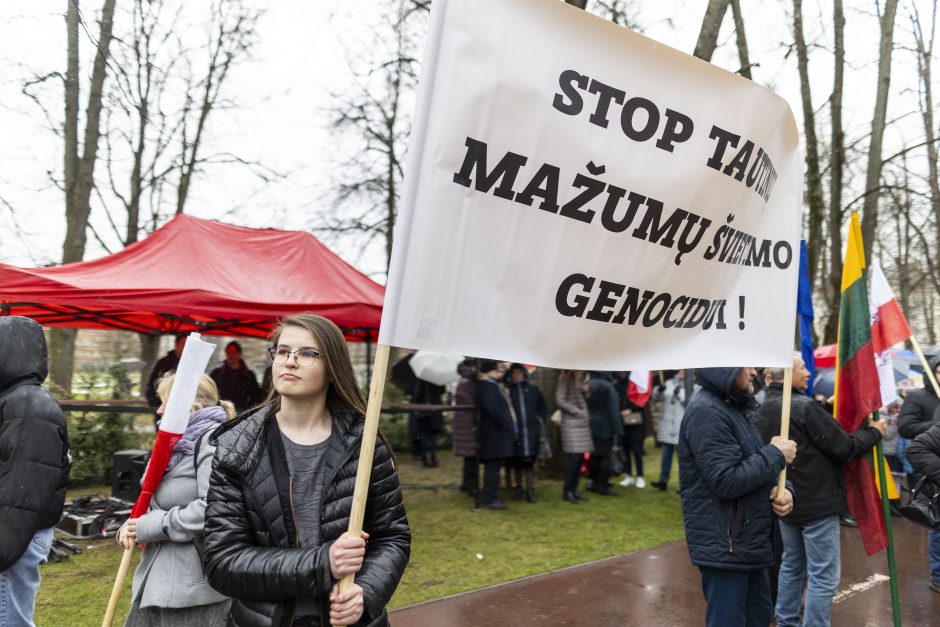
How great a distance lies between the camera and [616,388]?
36.0 ft

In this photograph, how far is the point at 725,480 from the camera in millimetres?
3475

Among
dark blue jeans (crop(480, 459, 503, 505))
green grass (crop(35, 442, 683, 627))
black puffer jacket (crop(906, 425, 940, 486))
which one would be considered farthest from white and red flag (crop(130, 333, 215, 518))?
dark blue jeans (crop(480, 459, 503, 505))

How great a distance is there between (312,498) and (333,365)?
1.41 ft

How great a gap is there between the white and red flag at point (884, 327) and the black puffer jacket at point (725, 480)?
1651 millimetres

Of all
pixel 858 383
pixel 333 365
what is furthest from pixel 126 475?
pixel 858 383

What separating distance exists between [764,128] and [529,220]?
132 cm

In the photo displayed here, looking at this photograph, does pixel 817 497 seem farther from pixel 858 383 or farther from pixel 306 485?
pixel 306 485

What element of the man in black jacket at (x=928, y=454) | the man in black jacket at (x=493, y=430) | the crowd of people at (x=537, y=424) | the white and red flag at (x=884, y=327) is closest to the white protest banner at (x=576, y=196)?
the white and red flag at (x=884, y=327)

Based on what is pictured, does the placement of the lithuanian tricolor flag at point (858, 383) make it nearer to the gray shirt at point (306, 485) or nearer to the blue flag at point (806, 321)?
the blue flag at point (806, 321)

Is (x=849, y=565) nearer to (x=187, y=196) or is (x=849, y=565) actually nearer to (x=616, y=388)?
(x=616, y=388)

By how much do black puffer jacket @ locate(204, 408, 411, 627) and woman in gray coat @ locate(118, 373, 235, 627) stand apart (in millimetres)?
914

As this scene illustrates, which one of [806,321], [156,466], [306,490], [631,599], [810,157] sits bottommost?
[631,599]

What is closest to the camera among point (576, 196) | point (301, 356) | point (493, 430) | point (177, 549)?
point (301, 356)

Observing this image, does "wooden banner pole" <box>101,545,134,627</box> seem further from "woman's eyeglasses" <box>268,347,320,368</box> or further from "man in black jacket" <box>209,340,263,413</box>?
"man in black jacket" <box>209,340,263,413</box>
